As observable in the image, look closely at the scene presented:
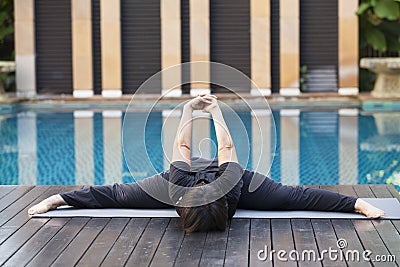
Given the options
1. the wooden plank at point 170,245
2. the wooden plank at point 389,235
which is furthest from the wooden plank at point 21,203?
the wooden plank at point 389,235

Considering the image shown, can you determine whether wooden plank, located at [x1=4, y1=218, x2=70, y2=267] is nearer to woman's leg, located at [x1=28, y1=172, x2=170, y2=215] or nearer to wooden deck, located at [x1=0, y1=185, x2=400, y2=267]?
wooden deck, located at [x1=0, y1=185, x2=400, y2=267]

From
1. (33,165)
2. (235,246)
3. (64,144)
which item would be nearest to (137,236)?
(235,246)

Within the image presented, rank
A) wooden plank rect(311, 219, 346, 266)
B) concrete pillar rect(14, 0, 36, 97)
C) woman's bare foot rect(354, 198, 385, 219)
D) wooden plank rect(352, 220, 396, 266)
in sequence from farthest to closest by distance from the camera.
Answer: concrete pillar rect(14, 0, 36, 97)
woman's bare foot rect(354, 198, 385, 219)
wooden plank rect(352, 220, 396, 266)
wooden plank rect(311, 219, 346, 266)

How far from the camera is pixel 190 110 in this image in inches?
215

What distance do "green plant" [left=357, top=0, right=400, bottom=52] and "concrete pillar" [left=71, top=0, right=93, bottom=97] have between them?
485 cm

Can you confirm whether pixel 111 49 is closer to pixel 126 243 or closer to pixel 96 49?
pixel 96 49

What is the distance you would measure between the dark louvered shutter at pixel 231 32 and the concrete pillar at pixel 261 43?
0.25 meters

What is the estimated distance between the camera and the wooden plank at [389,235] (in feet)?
14.8

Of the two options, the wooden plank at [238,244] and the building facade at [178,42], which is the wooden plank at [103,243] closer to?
the wooden plank at [238,244]

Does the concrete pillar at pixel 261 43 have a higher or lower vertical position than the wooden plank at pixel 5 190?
higher

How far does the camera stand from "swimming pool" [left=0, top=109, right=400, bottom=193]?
8398 mm

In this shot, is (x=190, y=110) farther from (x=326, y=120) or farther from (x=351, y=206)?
(x=326, y=120)

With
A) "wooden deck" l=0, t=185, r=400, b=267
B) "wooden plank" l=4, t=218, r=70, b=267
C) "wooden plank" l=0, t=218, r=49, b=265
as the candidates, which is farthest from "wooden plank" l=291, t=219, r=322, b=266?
"wooden plank" l=0, t=218, r=49, b=265

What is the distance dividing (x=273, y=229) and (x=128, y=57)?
11.1 meters
